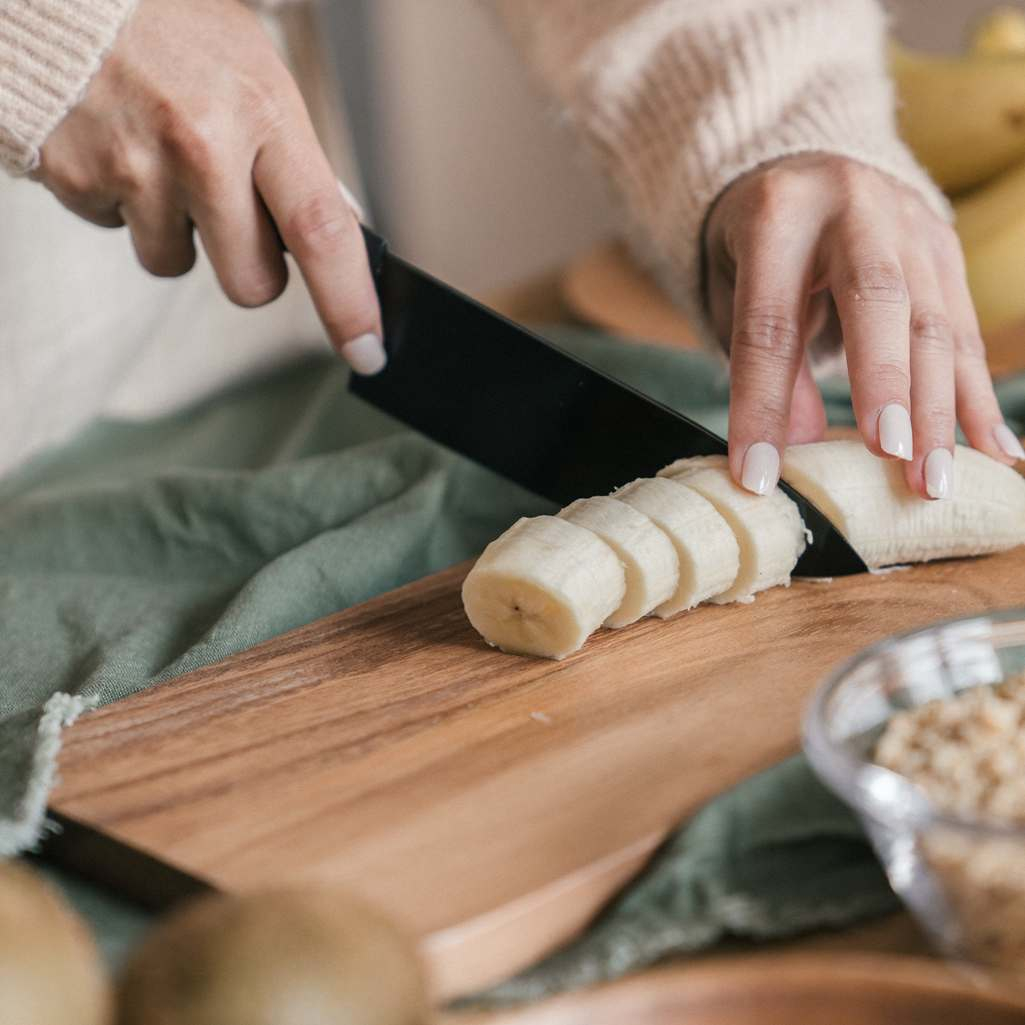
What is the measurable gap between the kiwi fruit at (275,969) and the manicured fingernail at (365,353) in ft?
2.79

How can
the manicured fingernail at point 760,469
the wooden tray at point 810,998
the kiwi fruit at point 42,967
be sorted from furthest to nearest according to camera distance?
1. the manicured fingernail at point 760,469
2. the wooden tray at point 810,998
3. the kiwi fruit at point 42,967

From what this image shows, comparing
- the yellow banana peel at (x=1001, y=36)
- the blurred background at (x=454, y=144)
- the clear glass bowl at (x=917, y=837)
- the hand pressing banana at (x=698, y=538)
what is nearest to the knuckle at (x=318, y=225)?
the hand pressing banana at (x=698, y=538)

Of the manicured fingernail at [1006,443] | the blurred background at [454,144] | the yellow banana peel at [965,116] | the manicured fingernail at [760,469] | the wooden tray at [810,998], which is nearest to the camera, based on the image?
the wooden tray at [810,998]

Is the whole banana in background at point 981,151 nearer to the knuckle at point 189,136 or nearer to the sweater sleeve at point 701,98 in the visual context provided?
the sweater sleeve at point 701,98

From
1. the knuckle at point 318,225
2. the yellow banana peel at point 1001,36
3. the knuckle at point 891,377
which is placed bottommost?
the yellow banana peel at point 1001,36

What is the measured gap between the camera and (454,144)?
13.7 ft

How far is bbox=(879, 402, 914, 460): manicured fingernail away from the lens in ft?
3.76

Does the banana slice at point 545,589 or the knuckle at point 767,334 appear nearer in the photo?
the banana slice at point 545,589

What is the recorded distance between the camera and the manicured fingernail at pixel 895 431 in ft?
3.76

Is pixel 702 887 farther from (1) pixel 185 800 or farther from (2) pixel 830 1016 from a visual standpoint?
(1) pixel 185 800

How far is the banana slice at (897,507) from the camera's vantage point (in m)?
1.19

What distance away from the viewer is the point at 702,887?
732 mm

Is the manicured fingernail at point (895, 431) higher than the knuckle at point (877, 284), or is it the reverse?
the knuckle at point (877, 284)

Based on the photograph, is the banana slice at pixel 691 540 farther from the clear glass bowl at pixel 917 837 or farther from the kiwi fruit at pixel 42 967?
the kiwi fruit at pixel 42 967
